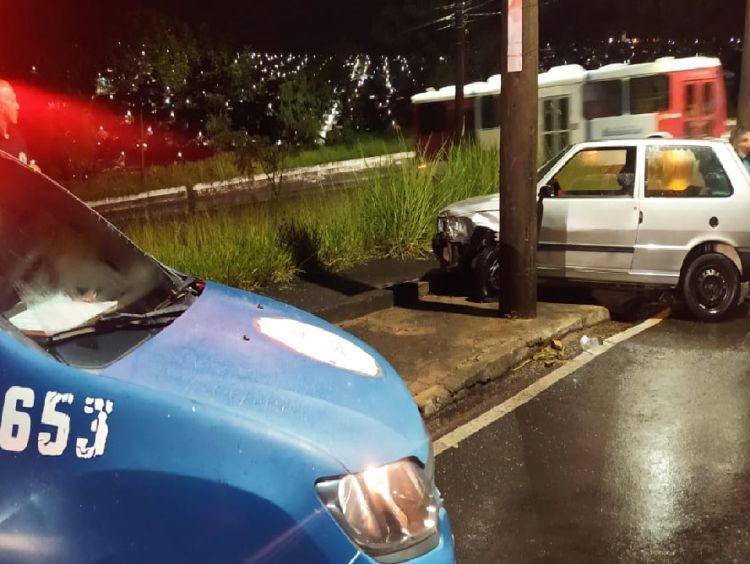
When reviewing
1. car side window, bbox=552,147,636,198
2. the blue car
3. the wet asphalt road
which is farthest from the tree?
the blue car

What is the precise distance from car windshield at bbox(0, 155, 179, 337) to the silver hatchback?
5340mm

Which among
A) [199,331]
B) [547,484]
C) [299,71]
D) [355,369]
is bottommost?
[547,484]

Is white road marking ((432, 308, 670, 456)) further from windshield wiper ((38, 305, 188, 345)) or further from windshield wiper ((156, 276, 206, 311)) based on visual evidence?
windshield wiper ((38, 305, 188, 345))

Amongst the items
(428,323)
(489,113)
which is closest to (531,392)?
(428,323)

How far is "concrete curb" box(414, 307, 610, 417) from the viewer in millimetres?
5332

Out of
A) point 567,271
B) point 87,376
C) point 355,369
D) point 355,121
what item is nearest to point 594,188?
point 567,271

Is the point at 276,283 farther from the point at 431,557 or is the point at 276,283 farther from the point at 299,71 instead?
the point at 299,71

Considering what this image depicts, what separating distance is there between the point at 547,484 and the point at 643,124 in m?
15.9

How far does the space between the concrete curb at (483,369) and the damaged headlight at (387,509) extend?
303 cm

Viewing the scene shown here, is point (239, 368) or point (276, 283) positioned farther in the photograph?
point (276, 283)

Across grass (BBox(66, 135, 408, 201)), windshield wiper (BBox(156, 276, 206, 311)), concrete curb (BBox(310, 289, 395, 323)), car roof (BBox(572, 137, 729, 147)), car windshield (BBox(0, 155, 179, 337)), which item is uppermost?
car roof (BBox(572, 137, 729, 147))

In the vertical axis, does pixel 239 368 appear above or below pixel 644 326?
above

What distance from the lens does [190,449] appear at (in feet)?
5.97

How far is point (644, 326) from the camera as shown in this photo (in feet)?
24.0
